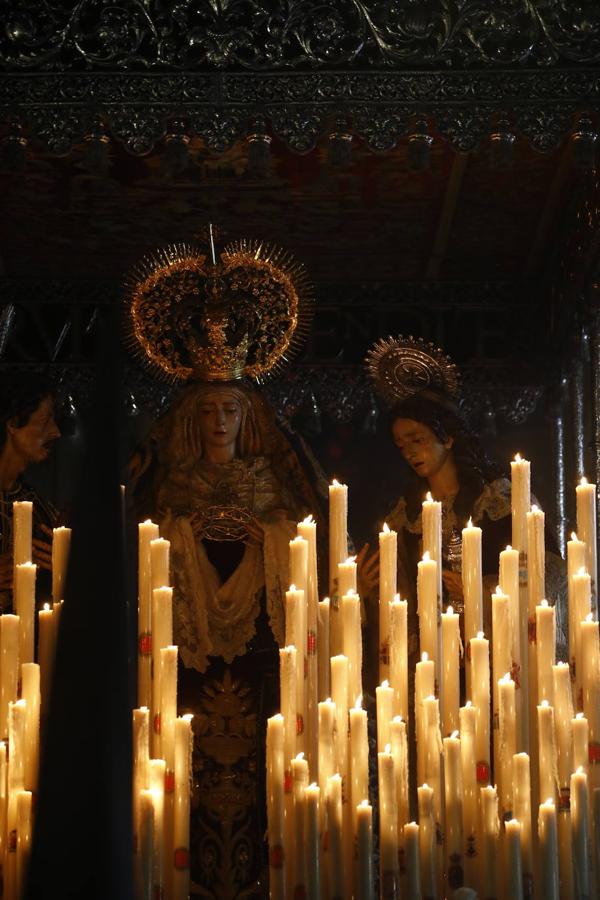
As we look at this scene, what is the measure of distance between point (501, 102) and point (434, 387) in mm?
1406

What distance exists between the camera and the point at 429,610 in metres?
4.82

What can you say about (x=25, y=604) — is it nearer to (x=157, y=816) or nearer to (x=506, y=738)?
(x=157, y=816)

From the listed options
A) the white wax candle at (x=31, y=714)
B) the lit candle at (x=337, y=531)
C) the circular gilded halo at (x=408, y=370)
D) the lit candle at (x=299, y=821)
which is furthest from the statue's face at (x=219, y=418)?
the lit candle at (x=299, y=821)

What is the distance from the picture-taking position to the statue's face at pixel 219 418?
596cm

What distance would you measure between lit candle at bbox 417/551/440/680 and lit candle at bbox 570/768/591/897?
20.1 inches

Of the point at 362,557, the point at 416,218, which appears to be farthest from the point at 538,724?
the point at 416,218

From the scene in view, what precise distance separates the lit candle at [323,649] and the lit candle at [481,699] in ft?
1.52

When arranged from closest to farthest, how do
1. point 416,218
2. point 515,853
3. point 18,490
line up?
point 515,853
point 18,490
point 416,218

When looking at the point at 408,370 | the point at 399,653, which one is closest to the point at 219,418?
the point at 408,370

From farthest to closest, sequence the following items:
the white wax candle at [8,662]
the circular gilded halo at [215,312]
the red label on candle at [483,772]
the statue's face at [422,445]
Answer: the statue's face at [422,445] → the circular gilded halo at [215,312] → the red label on candle at [483,772] → the white wax candle at [8,662]

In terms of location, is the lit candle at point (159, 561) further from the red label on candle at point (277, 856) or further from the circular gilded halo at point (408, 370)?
the circular gilded halo at point (408, 370)

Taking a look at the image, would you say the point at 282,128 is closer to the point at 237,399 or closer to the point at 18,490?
the point at 237,399

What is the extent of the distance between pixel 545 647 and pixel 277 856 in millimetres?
861

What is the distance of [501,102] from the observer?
210 inches
